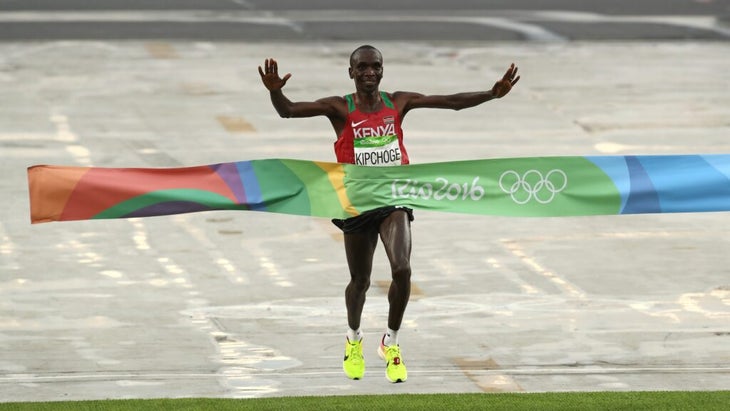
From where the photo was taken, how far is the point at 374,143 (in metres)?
10.9

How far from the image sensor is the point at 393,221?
10.8 metres

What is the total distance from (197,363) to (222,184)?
1.59m

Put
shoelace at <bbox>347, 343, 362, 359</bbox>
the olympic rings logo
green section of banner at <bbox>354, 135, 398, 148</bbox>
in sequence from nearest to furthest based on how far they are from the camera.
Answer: green section of banner at <bbox>354, 135, 398, 148</bbox>
shoelace at <bbox>347, 343, 362, 359</bbox>
the olympic rings logo

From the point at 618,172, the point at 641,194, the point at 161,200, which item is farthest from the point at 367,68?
the point at 641,194

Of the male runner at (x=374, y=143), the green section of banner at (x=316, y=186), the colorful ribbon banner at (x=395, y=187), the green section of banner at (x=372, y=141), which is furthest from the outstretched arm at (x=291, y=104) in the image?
the green section of banner at (x=316, y=186)

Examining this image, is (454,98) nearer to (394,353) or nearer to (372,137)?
(372,137)

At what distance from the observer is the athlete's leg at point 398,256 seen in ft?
34.2

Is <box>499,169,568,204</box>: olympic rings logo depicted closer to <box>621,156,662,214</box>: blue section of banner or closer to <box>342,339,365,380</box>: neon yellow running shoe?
<box>621,156,662,214</box>: blue section of banner

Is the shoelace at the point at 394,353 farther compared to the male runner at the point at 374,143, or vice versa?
the shoelace at the point at 394,353

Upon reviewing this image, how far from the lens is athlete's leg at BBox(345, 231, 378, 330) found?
1094 centimetres

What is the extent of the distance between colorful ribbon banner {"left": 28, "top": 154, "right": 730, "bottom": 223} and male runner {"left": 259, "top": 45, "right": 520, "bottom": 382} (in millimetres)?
140

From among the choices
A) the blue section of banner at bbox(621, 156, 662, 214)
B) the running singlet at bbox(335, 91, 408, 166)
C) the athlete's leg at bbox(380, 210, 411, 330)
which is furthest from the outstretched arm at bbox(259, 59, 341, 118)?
the blue section of banner at bbox(621, 156, 662, 214)

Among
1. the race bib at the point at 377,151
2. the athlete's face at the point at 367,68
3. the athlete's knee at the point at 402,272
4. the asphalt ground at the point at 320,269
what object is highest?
the athlete's face at the point at 367,68

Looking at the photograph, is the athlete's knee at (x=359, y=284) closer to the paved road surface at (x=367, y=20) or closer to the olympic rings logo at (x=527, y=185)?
the olympic rings logo at (x=527, y=185)
